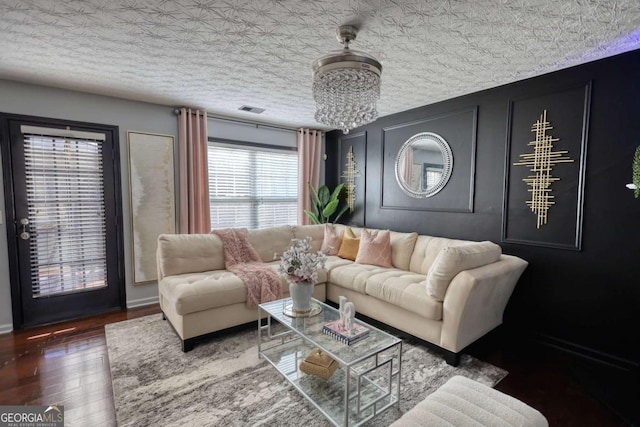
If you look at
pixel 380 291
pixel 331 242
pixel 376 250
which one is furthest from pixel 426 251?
pixel 331 242

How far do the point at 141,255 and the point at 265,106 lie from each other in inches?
92.7

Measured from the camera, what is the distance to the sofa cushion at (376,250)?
11.3ft

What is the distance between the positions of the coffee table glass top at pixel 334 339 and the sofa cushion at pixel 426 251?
133 cm

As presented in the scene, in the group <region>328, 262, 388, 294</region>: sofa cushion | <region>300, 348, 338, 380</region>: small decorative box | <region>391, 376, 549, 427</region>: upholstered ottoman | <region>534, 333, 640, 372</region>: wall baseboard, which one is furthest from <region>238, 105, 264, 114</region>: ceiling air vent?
<region>534, 333, 640, 372</region>: wall baseboard

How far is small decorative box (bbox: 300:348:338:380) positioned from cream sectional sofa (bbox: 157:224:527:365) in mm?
935

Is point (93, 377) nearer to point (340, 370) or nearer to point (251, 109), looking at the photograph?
point (340, 370)

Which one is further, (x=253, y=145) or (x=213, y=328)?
(x=253, y=145)

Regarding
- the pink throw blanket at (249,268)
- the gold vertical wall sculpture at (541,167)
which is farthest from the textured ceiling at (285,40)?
the pink throw blanket at (249,268)

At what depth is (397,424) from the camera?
48.3 inches

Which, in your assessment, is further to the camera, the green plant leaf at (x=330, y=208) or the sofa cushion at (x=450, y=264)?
the green plant leaf at (x=330, y=208)

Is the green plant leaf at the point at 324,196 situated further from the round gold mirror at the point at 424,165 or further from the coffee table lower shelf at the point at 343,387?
the coffee table lower shelf at the point at 343,387

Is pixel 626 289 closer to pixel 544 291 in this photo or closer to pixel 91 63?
pixel 544 291

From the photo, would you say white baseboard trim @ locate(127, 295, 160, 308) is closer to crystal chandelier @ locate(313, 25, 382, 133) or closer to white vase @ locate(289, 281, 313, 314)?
white vase @ locate(289, 281, 313, 314)

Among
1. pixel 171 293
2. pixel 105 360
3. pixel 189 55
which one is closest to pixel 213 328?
pixel 171 293
